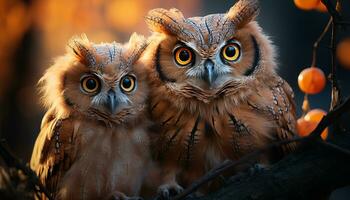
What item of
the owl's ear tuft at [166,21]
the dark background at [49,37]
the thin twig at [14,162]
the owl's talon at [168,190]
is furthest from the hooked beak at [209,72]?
the dark background at [49,37]

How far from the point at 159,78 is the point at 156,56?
0.34 feet

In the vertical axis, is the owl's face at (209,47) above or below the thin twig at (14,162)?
above

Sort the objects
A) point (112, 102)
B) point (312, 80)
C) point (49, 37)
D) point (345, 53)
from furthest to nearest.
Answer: point (49, 37) → point (345, 53) → point (112, 102) → point (312, 80)

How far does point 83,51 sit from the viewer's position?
2.63 meters

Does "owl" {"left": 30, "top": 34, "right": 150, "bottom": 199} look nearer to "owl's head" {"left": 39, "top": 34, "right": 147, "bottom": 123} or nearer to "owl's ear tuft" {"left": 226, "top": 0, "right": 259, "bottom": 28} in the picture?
"owl's head" {"left": 39, "top": 34, "right": 147, "bottom": 123}

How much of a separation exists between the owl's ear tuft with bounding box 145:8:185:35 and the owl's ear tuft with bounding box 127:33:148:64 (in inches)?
3.4

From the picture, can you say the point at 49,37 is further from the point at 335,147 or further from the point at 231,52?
the point at 335,147

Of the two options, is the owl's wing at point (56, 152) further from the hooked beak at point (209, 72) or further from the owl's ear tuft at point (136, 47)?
the hooked beak at point (209, 72)

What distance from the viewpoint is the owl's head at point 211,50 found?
2.51 meters

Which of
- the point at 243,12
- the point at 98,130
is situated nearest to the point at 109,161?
the point at 98,130

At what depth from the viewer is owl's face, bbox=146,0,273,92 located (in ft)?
8.22

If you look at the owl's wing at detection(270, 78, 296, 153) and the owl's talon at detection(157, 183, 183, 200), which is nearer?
the owl's talon at detection(157, 183, 183, 200)

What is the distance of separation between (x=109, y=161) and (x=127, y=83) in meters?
0.36

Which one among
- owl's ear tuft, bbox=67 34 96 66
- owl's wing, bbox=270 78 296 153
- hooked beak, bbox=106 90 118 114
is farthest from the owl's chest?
owl's wing, bbox=270 78 296 153
